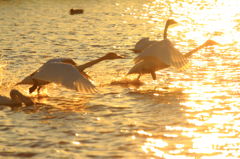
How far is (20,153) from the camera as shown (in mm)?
9898

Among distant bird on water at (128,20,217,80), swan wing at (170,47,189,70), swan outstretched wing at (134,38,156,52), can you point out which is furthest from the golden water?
swan outstretched wing at (134,38,156,52)

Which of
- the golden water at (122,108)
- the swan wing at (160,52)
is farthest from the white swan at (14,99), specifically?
the swan wing at (160,52)

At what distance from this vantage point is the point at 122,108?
43.3 feet

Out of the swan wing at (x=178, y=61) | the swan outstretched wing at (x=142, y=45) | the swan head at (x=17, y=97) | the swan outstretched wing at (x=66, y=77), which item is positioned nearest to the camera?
the swan outstretched wing at (x=66, y=77)

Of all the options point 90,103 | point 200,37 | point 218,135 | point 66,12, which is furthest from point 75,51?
point 66,12

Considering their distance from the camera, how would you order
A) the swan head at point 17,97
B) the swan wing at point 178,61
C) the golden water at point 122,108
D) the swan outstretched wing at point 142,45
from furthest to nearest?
1. the swan outstretched wing at point 142,45
2. the swan wing at point 178,61
3. the swan head at point 17,97
4. the golden water at point 122,108

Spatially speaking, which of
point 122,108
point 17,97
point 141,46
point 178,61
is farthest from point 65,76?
point 141,46

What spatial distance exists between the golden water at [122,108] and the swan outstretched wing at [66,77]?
0.59m

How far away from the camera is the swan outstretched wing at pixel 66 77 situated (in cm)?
1270

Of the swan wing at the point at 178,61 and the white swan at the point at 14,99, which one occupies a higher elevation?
the swan wing at the point at 178,61

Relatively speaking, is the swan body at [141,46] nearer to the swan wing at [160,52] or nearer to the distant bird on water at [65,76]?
the swan wing at [160,52]

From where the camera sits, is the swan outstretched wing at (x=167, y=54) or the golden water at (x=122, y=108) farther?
the swan outstretched wing at (x=167, y=54)

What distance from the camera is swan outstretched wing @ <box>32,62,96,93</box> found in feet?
41.7

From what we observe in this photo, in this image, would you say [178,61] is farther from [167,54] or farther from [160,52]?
[160,52]
